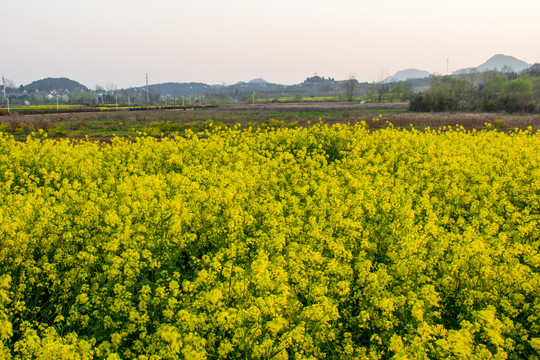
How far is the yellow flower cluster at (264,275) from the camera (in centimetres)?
356

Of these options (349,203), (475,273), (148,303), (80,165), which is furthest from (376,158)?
(148,303)

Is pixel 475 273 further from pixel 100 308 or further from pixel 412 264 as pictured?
pixel 100 308

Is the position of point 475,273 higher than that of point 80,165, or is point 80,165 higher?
point 80,165

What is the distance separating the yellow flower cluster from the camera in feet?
11.7

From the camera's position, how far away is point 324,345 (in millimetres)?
3938

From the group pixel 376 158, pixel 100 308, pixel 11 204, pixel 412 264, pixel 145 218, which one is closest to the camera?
→ pixel 100 308

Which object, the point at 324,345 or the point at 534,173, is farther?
the point at 534,173

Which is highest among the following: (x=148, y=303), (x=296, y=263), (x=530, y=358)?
(x=296, y=263)

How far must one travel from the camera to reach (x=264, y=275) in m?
4.09

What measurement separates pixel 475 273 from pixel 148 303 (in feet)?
11.9

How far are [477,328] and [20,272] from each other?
490cm

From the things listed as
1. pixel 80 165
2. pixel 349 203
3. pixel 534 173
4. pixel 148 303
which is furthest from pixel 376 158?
pixel 148 303

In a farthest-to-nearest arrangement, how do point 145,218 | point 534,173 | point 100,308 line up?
point 534,173
point 145,218
point 100,308

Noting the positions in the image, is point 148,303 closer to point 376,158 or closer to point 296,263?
point 296,263
